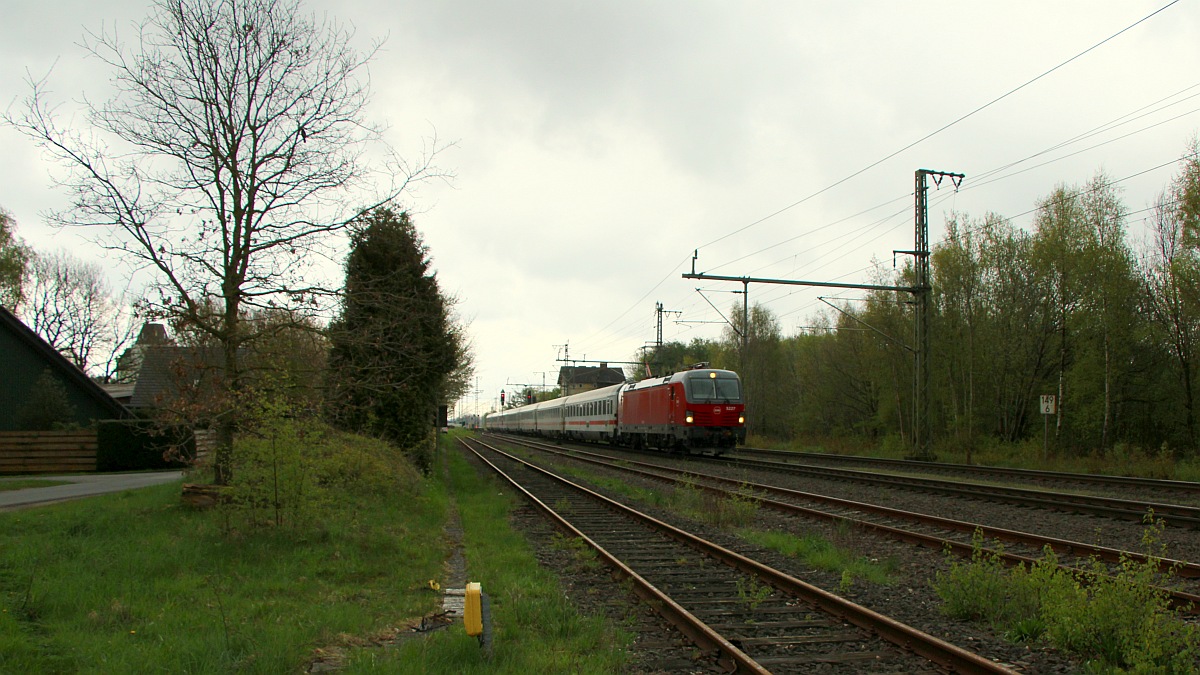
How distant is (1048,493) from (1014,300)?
25.7m

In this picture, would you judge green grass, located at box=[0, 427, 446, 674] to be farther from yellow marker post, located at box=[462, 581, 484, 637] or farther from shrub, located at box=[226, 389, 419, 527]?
yellow marker post, located at box=[462, 581, 484, 637]

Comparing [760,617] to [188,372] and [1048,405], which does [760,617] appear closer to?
[188,372]

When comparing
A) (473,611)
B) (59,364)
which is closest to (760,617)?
(473,611)

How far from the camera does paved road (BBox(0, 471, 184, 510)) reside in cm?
1409

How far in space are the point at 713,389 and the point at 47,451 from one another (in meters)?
21.1

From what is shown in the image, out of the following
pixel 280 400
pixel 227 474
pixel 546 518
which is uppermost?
pixel 280 400

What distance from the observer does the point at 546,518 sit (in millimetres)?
14273

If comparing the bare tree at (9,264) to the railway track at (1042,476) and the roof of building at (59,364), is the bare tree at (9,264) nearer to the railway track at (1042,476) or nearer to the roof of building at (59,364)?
the roof of building at (59,364)

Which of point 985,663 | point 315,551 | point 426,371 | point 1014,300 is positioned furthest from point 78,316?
point 985,663

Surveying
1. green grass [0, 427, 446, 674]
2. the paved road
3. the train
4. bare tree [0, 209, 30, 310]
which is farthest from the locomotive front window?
bare tree [0, 209, 30, 310]

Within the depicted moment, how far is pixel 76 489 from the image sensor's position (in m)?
16.8

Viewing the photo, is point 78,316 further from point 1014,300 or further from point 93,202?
point 1014,300

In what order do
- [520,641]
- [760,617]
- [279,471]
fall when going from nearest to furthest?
[520,641] → [760,617] → [279,471]

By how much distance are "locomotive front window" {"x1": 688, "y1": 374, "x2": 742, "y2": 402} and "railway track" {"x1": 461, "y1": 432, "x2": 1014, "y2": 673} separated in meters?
17.3
